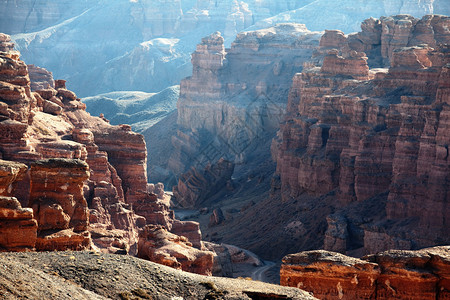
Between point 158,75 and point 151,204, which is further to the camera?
point 158,75

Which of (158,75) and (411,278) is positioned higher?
(411,278)

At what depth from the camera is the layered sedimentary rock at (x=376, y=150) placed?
1914 inches

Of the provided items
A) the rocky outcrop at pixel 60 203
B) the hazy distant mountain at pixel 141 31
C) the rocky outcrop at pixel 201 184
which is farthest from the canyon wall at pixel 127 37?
the rocky outcrop at pixel 60 203

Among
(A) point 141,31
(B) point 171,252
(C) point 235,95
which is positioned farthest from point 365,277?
(A) point 141,31

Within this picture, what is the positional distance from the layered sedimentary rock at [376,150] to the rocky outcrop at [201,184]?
11448 mm

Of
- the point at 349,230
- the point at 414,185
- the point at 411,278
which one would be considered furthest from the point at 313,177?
the point at 411,278

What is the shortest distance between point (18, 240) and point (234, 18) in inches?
6080

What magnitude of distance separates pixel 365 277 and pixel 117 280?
8.80m

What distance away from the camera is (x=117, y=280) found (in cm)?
2255

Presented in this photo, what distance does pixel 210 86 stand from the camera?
116m

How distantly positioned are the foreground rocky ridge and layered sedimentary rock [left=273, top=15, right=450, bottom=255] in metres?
11.4

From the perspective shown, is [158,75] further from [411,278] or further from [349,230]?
[411,278]

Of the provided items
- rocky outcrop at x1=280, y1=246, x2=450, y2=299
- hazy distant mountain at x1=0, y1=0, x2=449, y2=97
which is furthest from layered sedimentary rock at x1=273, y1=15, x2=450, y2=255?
hazy distant mountain at x1=0, y1=0, x2=449, y2=97

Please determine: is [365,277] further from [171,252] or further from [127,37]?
[127,37]
